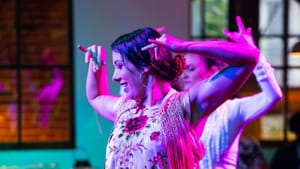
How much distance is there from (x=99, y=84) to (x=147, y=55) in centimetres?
39

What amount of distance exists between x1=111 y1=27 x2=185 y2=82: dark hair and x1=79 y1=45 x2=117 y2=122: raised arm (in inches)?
9.0

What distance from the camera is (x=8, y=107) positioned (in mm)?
5688

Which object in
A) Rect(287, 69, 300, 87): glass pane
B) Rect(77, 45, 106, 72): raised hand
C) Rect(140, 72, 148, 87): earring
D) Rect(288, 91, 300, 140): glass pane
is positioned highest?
Rect(77, 45, 106, 72): raised hand

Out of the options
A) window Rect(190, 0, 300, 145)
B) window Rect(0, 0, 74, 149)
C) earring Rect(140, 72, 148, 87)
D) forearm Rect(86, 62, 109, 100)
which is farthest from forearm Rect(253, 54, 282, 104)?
window Rect(190, 0, 300, 145)

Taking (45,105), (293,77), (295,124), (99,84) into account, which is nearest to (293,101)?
(293,77)

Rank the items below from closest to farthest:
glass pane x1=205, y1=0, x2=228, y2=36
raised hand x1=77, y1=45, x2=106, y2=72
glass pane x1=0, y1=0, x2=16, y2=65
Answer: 1. raised hand x1=77, y1=45, x2=106, y2=72
2. glass pane x1=0, y1=0, x2=16, y2=65
3. glass pane x1=205, y1=0, x2=228, y2=36

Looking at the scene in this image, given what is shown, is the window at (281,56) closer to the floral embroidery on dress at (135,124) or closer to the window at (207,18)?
the window at (207,18)

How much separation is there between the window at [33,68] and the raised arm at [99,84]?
3.09m

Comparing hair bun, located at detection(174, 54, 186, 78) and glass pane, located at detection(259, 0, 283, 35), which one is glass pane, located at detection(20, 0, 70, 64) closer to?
glass pane, located at detection(259, 0, 283, 35)

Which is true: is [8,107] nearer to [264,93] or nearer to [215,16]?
[215,16]

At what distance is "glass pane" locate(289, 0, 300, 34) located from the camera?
6.27m

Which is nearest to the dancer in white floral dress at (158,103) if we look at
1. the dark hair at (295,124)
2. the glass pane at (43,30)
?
the dark hair at (295,124)

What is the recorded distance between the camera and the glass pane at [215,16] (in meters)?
6.24

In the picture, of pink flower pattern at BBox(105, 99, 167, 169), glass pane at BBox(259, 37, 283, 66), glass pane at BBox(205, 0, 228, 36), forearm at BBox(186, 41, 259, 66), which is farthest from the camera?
glass pane at BBox(259, 37, 283, 66)
